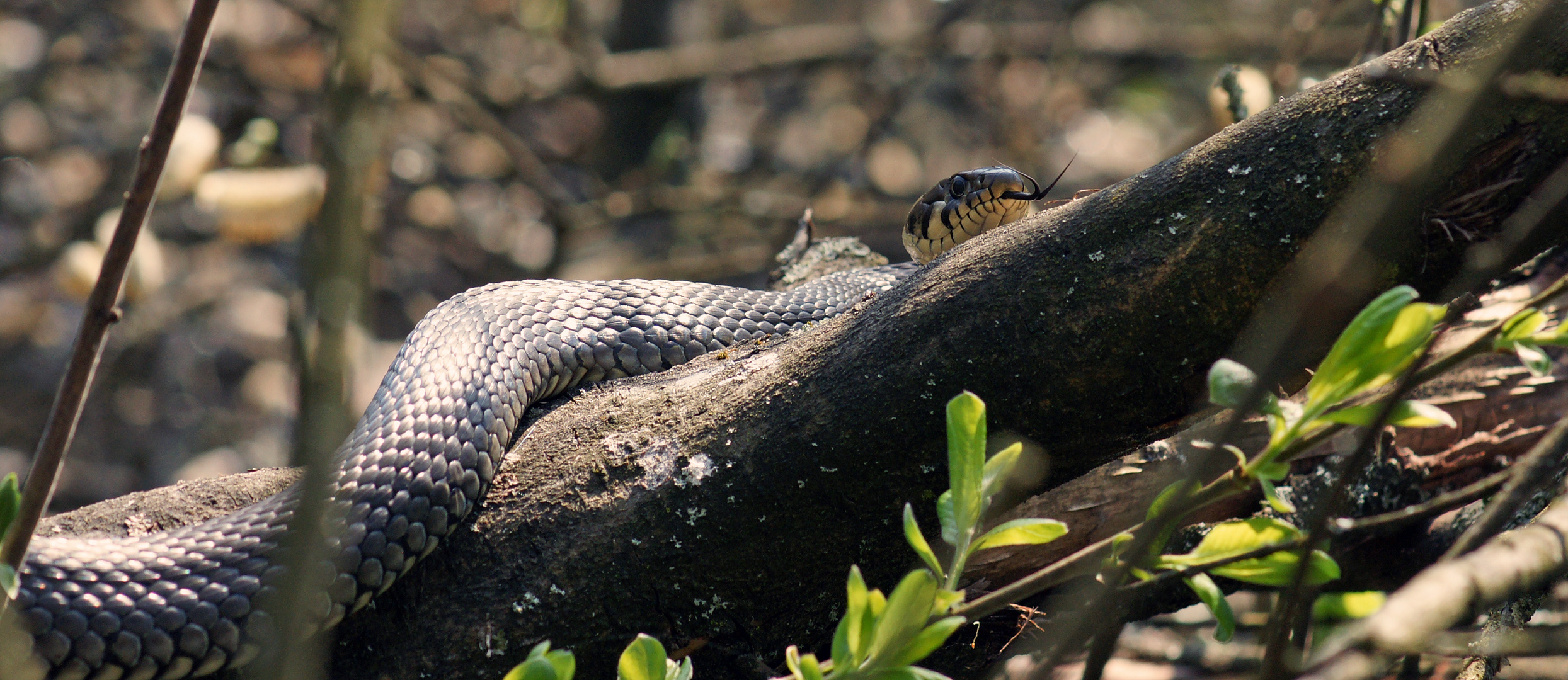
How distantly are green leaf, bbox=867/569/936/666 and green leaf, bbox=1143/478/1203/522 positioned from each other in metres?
0.33

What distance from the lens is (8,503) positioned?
1623mm

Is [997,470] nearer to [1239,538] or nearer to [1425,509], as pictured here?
[1239,538]

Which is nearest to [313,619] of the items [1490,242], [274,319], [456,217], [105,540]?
[105,540]

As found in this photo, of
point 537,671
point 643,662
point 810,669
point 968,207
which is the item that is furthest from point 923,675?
point 968,207

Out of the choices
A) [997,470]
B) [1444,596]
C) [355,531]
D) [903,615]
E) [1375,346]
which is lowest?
[355,531]

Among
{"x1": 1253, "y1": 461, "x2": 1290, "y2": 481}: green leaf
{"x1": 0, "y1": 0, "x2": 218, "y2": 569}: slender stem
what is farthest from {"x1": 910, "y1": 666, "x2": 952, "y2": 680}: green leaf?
{"x1": 0, "y1": 0, "x2": 218, "y2": 569}: slender stem

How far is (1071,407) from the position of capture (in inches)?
84.5

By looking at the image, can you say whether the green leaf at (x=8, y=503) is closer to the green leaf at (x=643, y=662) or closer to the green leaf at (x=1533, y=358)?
the green leaf at (x=643, y=662)

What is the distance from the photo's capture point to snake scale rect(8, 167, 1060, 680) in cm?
235

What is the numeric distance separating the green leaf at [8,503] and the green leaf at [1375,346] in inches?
77.6

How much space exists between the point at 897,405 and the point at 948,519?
66 cm

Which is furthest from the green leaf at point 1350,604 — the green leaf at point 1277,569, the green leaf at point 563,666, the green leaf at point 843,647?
the green leaf at point 563,666

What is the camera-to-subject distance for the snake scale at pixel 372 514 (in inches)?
92.5

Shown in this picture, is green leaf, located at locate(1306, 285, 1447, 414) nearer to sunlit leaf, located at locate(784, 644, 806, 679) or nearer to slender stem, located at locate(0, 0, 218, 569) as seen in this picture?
sunlit leaf, located at locate(784, 644, 806, 679)
